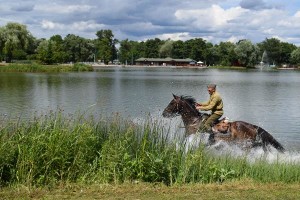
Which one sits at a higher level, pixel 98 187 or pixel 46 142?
pixel 46 142

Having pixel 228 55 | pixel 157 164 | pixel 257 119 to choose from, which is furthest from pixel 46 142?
pixel 228 55

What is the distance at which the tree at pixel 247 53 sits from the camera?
591ft

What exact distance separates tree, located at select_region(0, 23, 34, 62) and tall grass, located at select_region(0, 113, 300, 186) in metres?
105

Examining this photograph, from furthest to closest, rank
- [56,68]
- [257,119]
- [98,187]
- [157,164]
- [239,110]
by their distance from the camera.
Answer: [56,68], [239,110], [257,119], [157,164], [98,187]

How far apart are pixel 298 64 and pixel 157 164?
19894cm

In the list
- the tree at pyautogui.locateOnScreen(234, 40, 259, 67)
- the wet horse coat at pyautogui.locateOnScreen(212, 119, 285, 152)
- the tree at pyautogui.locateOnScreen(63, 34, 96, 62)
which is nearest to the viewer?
the wet horse coat at pyautogui.locateOnScreen(212, 119, 285, 152)

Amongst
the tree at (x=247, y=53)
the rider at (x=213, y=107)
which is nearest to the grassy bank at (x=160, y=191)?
the rider at (x=213, y=107)

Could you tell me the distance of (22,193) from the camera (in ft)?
26.8

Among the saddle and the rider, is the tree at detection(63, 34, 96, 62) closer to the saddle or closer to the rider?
the rider

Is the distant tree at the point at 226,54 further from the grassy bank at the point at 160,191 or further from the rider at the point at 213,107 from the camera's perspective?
the grassy bank at the point at 160,191

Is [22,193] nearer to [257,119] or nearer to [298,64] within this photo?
[257,119]

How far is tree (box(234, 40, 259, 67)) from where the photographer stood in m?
180

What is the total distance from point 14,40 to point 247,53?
10589cm

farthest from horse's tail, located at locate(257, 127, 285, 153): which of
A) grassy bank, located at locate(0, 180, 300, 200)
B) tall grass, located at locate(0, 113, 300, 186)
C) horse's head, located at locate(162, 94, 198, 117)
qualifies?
grassy bank, located at locate(0, 180, 300, 200)
